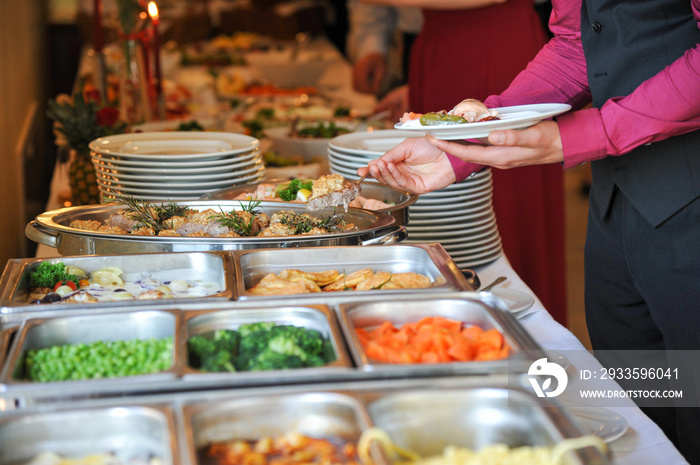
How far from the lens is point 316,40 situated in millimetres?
6926

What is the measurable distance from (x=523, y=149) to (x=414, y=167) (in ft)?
1.28

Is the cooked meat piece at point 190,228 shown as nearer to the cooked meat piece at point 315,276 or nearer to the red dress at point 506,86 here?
the cooked meat piece at point 315,276

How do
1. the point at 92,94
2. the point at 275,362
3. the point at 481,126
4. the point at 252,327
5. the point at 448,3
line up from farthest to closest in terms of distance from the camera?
the point at 92,94 → the point at 448,3 → the point at 481,126 → the point at 252,327 → the point at 275,362

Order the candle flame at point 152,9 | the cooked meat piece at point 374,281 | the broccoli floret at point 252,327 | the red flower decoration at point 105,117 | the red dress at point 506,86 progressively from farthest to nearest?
the candle flame at point 152,9 < the red dress at point 506,86 < the red flower decoration at point 105,117 < the cooked meat piece at point 374,281 < the broccoli floret at point 252,327

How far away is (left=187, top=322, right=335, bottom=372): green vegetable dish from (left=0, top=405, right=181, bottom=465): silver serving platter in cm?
14

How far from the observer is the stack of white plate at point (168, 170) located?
2004 mm

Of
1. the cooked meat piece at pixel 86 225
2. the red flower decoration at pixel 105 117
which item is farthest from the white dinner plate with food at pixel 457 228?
the red flower decoration at pixel 105 117

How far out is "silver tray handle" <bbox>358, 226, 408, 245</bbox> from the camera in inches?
60.2

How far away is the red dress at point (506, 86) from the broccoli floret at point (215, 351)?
83.7 inches

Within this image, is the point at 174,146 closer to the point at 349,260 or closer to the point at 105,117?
the point at 105,117

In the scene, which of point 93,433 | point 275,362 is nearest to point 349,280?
point 275,362

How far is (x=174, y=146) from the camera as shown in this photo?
2.22 meters

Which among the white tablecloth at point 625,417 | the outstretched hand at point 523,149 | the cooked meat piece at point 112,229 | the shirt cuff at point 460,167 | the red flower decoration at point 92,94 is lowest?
the white tablecloth at point 625,417

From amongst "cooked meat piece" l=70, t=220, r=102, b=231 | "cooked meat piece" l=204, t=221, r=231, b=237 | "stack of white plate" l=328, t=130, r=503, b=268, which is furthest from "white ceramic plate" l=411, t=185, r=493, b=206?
"cooked meat piece" l=70, t=220, r=102, b=231
